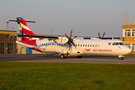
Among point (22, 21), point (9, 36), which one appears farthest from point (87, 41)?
point (9, 36)

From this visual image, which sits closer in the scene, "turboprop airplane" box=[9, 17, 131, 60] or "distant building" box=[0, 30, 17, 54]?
"turboprop airplane" box=[9, 17, 131, 60]

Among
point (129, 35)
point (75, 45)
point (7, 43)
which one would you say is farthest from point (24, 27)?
point (129, 35)

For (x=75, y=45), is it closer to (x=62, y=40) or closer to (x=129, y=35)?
(x=62, y=40)

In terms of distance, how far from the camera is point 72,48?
32344 millimetres

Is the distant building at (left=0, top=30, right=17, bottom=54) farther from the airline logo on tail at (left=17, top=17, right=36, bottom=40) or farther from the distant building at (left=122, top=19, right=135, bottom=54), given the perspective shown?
the distant building at (left=122, top=19, right=135, bottom=54)

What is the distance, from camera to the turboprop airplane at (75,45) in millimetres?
28500

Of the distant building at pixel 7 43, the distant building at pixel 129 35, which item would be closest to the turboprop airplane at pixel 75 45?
the distant building at pixel 129 35

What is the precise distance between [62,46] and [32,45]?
5.93 metres

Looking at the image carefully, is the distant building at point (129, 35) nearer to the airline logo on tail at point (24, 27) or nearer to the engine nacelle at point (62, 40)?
the engine nacelle at point (62, 40)

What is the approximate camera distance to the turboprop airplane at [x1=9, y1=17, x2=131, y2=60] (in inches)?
1122

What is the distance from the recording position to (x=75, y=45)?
32.2 m

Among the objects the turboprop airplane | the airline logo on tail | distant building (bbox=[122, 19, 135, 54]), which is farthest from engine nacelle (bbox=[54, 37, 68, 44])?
distant building (bbox=[122, 19, 135, 54])

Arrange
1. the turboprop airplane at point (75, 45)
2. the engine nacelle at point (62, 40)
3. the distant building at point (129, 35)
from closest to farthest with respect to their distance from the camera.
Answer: the turboprop airplane at point (75, 45) < the engine nacelle at point (62, 40) < the distant building at point (129, 35)

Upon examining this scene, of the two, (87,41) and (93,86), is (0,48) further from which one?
(93,86)
